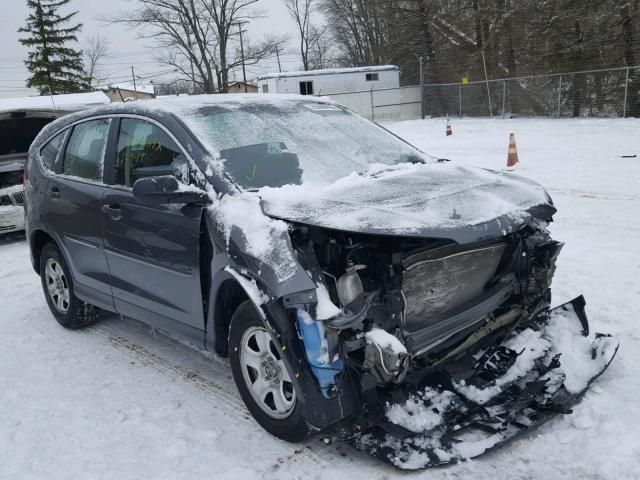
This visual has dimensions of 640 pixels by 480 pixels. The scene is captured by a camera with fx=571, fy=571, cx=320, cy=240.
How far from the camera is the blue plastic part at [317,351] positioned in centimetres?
270

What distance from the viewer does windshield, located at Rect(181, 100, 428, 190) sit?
350cm

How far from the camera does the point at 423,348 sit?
116 inches

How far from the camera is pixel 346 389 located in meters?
2.79

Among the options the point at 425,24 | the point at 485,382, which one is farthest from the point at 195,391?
the point at 425,24

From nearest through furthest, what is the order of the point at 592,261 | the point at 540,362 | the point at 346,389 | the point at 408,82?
1. the point at 346,389
2. the point at 540,362
3. the point at 592,261
4. the point at 408,82

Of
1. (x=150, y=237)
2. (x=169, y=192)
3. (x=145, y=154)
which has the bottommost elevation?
→ (x=150, y=237)

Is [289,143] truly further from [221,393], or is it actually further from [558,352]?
[558,352]

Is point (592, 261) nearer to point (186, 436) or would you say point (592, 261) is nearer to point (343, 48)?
point (186, 436)

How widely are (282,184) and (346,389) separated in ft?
4.20

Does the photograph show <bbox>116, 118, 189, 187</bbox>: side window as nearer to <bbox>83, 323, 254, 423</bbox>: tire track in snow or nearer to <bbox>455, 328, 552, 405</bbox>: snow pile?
<bbox>83, 323, 254, 423</bbox>: tire track in snow

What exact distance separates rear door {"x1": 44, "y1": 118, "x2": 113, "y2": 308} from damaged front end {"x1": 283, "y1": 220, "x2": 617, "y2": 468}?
2.12 meters

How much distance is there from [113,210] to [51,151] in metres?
1.53

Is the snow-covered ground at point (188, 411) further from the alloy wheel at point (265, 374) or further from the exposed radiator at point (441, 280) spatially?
the exposed radiator at point (441, 280)

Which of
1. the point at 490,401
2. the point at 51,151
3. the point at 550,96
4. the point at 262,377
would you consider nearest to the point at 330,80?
the point at 550,96
